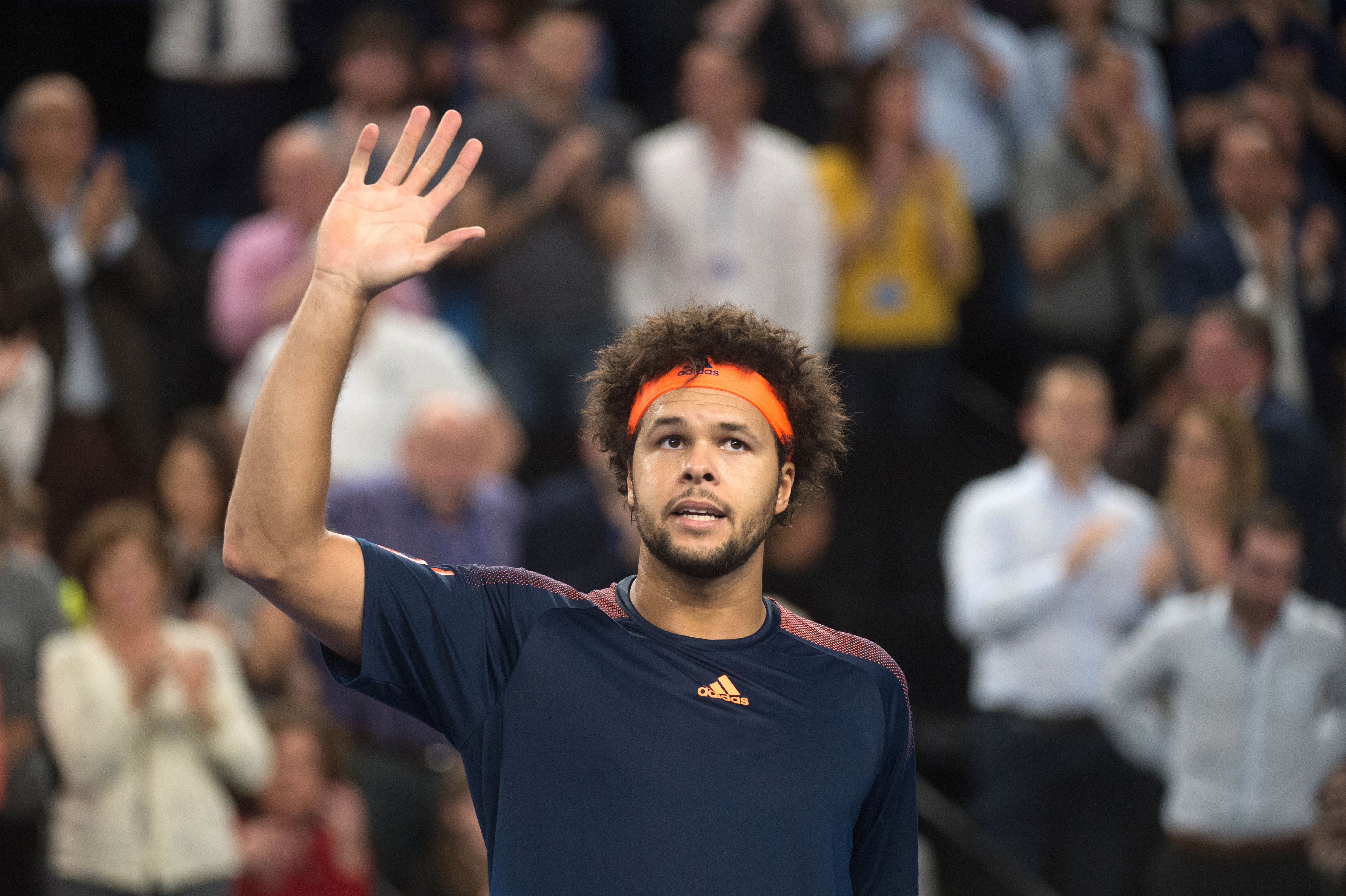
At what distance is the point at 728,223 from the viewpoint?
8164mm

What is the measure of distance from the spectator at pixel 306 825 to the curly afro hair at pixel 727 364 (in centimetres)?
306

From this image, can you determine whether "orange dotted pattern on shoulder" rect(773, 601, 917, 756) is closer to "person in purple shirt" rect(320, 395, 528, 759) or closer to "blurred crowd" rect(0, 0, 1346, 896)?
"blurred crowd" rect(0, 0, 1346, 896)

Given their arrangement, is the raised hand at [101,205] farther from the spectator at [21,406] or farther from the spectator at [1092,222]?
the spectator at [1092,222]

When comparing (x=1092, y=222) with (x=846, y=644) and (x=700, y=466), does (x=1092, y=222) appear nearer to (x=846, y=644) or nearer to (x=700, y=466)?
(x=846, y=644)

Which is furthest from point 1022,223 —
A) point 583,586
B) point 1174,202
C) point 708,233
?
point 583,586

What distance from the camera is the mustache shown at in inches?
113

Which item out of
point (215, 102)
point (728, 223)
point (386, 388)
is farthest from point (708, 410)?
point (215, 102)

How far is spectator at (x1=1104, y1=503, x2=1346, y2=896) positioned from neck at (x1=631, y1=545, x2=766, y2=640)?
3748 millimetres

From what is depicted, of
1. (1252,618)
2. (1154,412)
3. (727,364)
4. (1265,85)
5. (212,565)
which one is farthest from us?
Answer: (1265,85)

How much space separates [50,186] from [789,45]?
3696 mm

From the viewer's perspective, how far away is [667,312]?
3.16 metres

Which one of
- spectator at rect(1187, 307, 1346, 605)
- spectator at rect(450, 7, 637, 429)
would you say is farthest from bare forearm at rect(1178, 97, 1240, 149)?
spectator at rect(450, 7, 637, 429)

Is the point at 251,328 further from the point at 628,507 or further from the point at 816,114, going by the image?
the point at 628,507

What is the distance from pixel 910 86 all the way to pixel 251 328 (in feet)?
9.91
